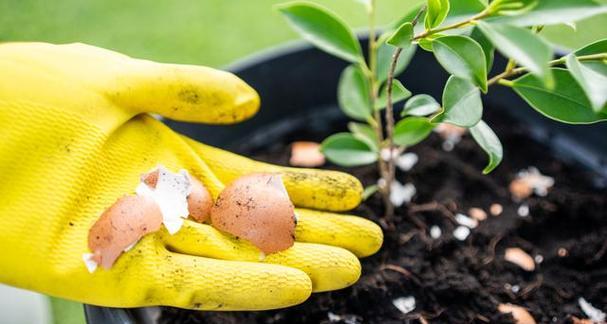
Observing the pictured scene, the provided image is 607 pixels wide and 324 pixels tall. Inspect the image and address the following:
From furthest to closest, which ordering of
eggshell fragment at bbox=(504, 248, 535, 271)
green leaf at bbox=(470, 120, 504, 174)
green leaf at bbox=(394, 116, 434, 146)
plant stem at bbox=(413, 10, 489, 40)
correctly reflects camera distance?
eggshell fragment at bbox=(504, 248, 535, 271) < green leaf at bbox=(394, 116, 434, 146) < green leaf at bbox=(470, 120, 504, 174) < plant stem at bbox=(413, 10, 489, 40)

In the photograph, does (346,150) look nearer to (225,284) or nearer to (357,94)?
(357,94)

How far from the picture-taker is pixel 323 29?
83 cm

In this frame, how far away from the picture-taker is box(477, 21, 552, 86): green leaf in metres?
0.47

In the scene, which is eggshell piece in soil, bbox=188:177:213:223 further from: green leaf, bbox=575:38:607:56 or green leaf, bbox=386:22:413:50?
green leaf, bbox=575:38:607:56

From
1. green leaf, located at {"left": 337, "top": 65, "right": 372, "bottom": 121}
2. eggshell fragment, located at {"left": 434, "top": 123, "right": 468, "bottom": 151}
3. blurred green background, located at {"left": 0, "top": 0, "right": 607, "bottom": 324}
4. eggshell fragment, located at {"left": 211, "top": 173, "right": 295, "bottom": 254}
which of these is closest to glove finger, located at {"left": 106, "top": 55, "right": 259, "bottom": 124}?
eggshell fragment, located at {"left": 211, "top": 173, "right": 295, "bottom": 254}

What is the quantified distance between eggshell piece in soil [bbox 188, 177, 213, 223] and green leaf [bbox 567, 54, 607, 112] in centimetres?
46

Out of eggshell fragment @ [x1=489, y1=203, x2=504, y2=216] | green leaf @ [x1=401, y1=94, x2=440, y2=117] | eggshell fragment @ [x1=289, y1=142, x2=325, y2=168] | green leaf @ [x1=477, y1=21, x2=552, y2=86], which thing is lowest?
eggshell fragment @ [x1=489, y1=203, x2=504, y2=216]

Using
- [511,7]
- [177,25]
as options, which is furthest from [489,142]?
[177,25]

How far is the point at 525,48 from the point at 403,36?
0.16 metres

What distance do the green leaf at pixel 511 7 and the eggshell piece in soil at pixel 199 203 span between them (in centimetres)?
42

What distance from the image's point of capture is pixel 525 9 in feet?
1.78

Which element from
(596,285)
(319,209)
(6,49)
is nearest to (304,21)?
(319,209)

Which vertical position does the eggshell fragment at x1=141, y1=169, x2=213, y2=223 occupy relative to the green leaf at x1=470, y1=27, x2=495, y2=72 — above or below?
below

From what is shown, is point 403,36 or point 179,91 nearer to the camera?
point 403,36
